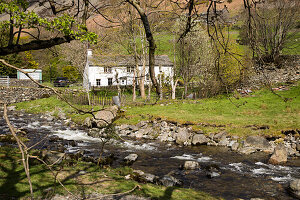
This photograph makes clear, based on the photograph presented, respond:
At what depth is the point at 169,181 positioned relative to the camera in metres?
8.73

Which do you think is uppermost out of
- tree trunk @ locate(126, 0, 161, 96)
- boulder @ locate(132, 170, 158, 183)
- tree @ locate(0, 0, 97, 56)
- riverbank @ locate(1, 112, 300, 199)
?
tree @ locate(0, 0, 97, 56)

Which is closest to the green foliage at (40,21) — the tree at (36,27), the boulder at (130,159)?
the tree at (36,27)

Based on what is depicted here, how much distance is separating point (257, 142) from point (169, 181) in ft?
23.5

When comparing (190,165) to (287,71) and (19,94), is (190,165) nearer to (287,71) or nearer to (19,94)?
(287,71)

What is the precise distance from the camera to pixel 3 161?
780 centimetres

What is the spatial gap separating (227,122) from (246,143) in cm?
311

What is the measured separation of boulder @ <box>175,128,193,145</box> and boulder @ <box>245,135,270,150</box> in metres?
3.38

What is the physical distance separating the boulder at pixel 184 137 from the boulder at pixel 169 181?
5.77 meters

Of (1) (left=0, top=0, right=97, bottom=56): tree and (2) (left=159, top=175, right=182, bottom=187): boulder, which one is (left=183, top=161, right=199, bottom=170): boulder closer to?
(2) (left=159, top=175, right=182, bottom=187): boulder

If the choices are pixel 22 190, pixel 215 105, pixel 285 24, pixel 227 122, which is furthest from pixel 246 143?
pixel 285 24

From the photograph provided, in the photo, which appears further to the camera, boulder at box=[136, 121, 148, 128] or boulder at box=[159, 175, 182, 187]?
boulder at box=[136, 121, 148, 128]

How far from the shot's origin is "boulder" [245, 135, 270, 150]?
1314 centimetres

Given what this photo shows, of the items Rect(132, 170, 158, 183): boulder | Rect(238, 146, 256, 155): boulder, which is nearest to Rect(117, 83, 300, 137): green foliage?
Rect(238, 146, 256, 155): boulder

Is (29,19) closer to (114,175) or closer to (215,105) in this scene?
(114,175)
